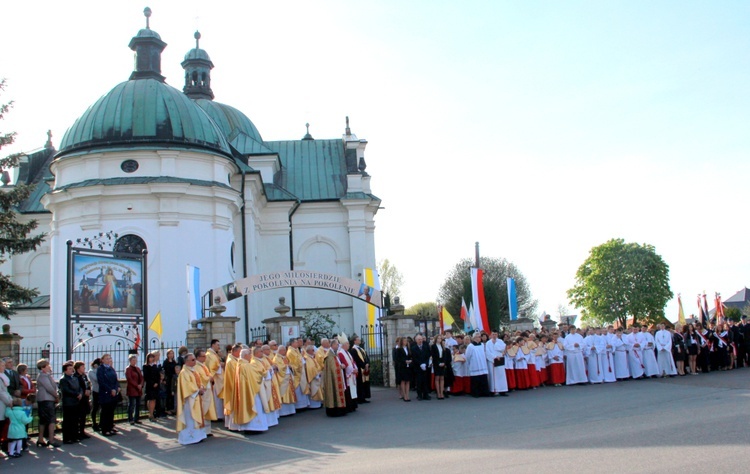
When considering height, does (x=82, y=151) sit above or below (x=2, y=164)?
above

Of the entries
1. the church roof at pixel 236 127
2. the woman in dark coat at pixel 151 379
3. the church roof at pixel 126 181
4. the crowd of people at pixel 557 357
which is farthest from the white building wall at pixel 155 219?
the crowd of people at pixel 557 357

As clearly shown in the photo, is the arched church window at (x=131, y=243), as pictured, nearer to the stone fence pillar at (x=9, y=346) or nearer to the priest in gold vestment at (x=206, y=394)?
the stone fence pillar at (x=9, y=346)

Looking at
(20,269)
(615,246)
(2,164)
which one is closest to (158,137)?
(2,164)

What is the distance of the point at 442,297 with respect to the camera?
64.9 meters

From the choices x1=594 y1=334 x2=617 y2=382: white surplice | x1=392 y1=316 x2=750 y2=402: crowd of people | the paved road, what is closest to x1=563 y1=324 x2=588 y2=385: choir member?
x1=392 y1=316 x2=750 y2=402: crowd of people

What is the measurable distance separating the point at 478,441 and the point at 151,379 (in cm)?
765

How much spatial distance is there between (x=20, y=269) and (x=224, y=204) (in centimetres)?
1270

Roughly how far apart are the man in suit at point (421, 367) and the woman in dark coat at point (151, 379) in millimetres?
6094

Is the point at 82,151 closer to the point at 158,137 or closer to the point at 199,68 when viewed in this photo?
the point at 158,137

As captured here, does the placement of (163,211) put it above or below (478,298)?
above

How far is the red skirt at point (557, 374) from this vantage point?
62.3ft

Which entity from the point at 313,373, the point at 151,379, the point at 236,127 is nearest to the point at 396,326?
the point at 313,373

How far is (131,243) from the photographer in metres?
24.9

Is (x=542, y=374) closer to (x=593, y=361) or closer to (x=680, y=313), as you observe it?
(x=593, y=361)
